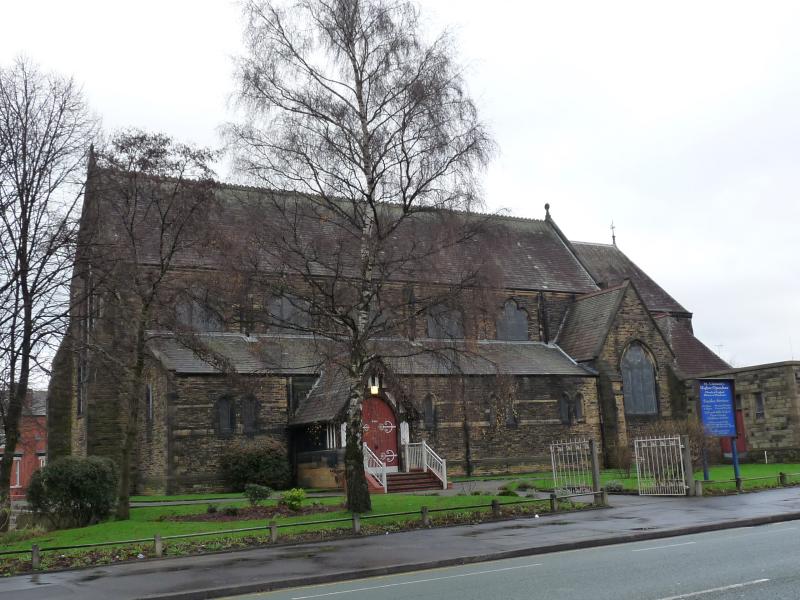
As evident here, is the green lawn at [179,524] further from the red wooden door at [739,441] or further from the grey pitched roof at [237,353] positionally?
the red wooden door at [739,441]

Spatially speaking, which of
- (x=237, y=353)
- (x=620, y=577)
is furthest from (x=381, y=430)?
(x=620, y=577)

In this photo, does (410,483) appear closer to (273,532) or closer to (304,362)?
(304,362)

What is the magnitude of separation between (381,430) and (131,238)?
44.7 feet

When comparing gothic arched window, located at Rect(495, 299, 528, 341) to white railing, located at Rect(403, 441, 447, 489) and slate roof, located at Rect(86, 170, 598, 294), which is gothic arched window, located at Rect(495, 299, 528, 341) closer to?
white railing, located at Rect(403, 441, 447, 489)

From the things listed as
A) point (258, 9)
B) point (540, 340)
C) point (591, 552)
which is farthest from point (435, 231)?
point (540, 340)

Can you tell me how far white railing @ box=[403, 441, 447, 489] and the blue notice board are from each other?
30.6ft

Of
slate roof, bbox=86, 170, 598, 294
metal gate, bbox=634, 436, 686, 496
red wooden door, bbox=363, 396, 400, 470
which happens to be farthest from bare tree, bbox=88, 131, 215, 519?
metal gate, bbox=634, 436, 686, 496

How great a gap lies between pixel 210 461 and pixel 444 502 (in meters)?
10.9

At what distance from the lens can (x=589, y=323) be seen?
1575 inches

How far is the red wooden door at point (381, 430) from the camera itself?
32281 mm

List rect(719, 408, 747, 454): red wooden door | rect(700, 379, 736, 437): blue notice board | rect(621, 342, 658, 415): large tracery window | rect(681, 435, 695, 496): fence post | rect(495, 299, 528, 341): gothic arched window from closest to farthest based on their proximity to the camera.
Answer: rect(681, 435, 695, 496): fence post → rect(700, 379, 736, 437): blue notice board → rect(719, 408, 747, 454): red wooden door → rect(621, 342, 658, 415): large tracery window → rect(495, 299, 528, 341): gothic arched window

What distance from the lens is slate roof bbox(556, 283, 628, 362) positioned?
3875cm

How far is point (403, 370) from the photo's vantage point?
32.2 metres

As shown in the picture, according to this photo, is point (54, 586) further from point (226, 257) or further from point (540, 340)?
point (540, 340)
